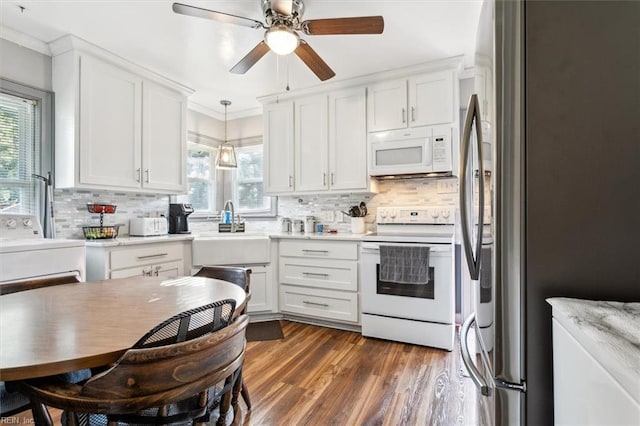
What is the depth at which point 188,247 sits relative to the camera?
2.94 m

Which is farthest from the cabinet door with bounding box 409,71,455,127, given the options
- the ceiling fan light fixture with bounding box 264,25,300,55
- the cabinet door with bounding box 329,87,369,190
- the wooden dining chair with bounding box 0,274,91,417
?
the wooden dining chair with bounding box 0,274,91,417

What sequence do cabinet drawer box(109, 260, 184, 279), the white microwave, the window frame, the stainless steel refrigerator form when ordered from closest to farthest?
the stainless steel refrigerator, cabinet drawer box(109, 260, 184, 279), the white microwave, the window frame

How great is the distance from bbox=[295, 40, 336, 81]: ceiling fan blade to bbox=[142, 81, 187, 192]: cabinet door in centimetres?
172

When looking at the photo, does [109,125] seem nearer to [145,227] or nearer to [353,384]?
[145,227]

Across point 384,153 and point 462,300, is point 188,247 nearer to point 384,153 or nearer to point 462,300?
point 384,153

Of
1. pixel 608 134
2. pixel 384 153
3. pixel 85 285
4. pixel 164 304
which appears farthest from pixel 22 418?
pixel 384 153

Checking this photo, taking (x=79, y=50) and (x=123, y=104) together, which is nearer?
(x=79, y=50)

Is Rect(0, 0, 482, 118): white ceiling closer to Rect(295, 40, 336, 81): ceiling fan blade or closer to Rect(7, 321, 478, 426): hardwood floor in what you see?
Rect(295, 40, 336, 81): ceiling fan blade

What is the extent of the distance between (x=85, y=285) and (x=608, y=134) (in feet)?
6.74

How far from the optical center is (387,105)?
9.51ft

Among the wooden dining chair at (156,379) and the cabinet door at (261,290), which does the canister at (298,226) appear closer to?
the cabinet door at (261,290)

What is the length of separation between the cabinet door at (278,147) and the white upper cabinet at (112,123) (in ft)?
3.07

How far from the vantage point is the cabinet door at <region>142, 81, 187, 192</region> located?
2857mm

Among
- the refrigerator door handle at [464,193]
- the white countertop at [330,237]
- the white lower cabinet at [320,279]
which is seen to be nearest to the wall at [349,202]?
the white countertop at [330,237]
